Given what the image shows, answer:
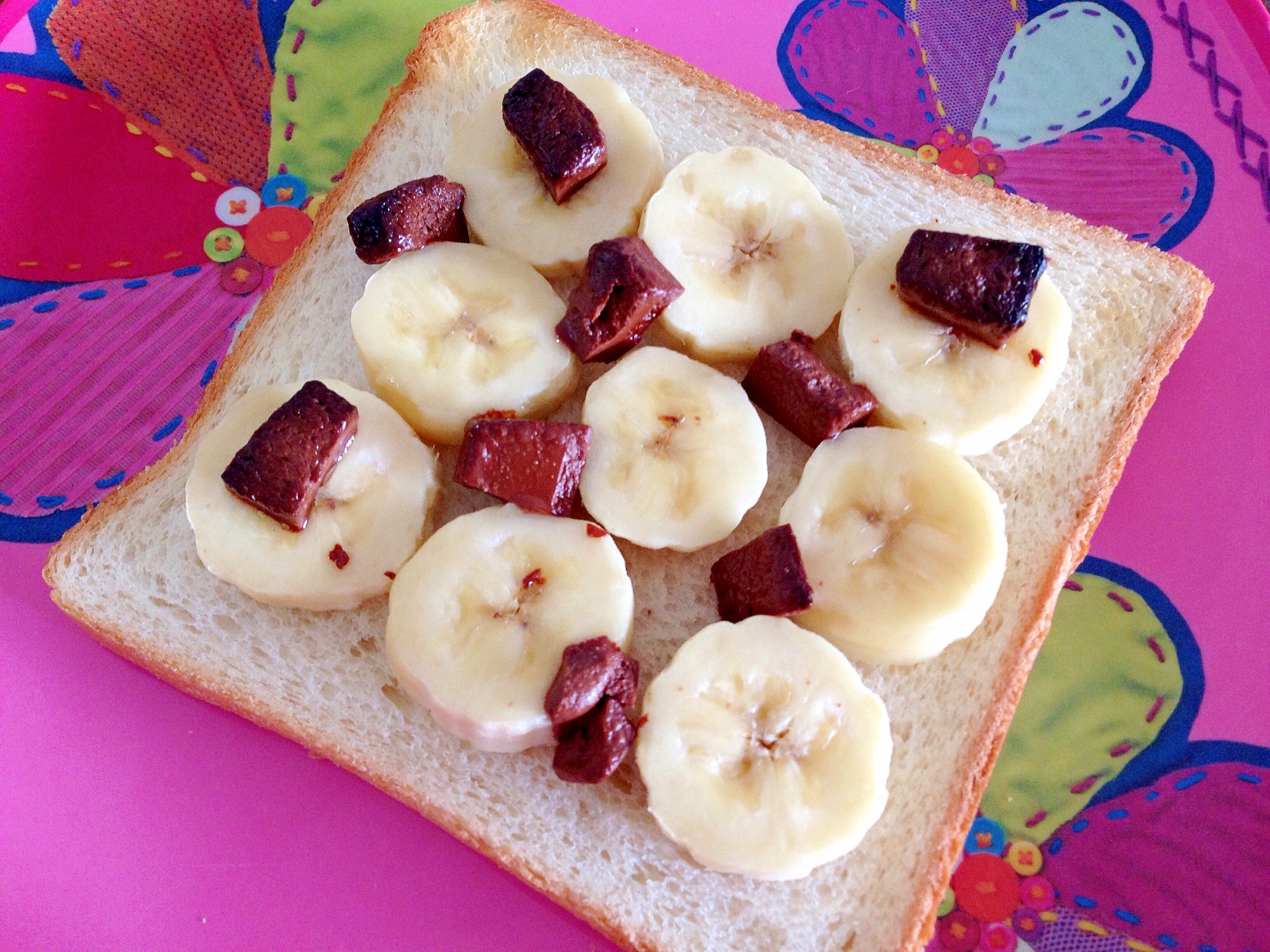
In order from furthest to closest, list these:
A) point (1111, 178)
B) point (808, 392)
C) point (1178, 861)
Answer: point (1111, 178), point (1178, 861), point (808, 392)

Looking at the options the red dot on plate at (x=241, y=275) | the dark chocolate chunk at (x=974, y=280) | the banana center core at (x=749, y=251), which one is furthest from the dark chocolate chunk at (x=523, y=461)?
the red dot on plate at (x=241, y=275)

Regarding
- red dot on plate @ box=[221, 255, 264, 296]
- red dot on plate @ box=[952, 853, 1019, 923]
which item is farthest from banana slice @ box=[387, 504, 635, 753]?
red dot on plate @ box=[221, 255, 264, 296]

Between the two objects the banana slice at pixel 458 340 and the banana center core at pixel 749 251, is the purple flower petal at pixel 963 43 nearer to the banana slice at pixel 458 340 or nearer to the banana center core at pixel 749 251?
the banana center core at pixel 749 251

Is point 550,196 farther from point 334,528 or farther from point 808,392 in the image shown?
point 334,528

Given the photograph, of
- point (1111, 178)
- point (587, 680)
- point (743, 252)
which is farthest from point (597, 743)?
point (1111, 178)

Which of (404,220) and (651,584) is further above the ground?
(404,220)

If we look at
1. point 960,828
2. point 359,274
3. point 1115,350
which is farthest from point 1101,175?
point 359,274

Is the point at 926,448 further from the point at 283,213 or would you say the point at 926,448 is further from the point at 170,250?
the point at 170,250
